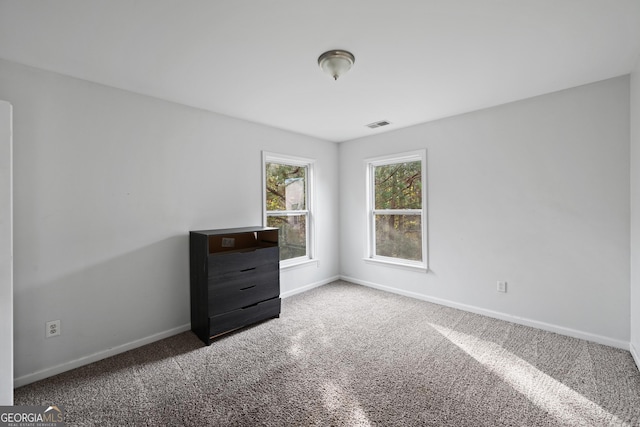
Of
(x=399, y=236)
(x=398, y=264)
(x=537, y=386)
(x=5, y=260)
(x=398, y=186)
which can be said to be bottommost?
(x=537, y=386)

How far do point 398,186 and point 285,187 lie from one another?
5.30ft

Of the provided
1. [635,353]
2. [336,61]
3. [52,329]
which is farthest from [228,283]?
[635,353]

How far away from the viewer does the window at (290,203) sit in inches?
148

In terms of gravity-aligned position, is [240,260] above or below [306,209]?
below

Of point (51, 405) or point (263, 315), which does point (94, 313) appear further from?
point (263, 315)

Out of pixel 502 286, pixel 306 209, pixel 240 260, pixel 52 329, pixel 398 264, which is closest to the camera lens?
pixel 52 329

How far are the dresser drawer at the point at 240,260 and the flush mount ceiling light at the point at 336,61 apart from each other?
6.12 ft

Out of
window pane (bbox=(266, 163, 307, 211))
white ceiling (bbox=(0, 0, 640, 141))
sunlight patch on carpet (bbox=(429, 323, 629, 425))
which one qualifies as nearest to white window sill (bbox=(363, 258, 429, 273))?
sunlight patch on carpet (bbox=(429, 323, 629, 425))

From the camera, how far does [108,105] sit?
238cm

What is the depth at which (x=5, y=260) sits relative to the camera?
1.61m

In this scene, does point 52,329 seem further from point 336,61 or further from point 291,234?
point 336,61

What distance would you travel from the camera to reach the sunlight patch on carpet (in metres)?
1.66

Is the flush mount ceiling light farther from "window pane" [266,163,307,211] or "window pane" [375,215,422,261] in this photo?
"window pane" [375,215,422,261]

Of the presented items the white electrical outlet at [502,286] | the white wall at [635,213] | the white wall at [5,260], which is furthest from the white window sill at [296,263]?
the white wall at [635,213]
